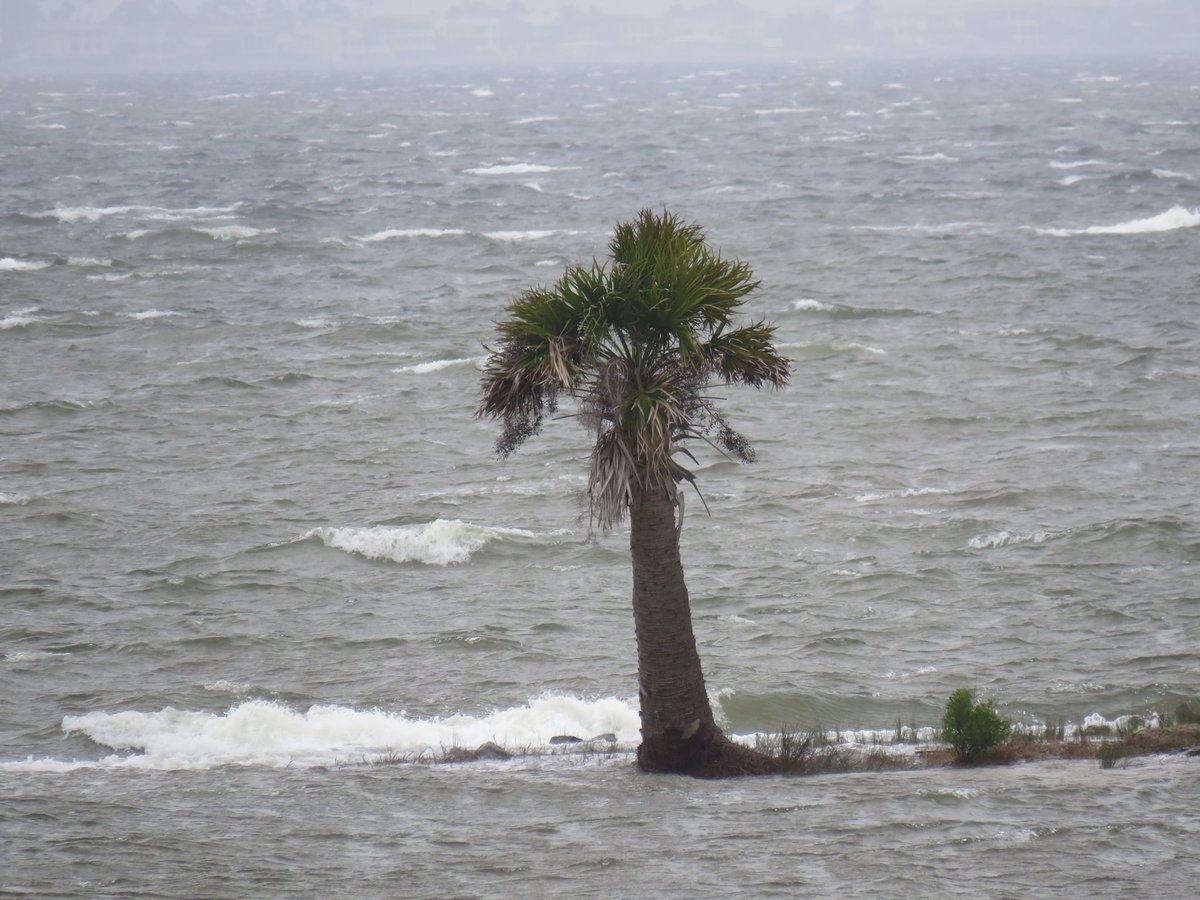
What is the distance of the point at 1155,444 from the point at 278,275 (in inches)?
1303

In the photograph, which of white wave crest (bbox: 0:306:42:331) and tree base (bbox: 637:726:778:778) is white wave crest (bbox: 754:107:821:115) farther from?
tree base (bbox: 637:726:778:778)

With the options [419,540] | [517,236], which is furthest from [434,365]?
[517,236]

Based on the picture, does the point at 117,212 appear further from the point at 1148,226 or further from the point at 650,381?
the point at 650,381

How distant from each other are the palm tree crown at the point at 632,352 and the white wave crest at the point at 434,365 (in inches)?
987

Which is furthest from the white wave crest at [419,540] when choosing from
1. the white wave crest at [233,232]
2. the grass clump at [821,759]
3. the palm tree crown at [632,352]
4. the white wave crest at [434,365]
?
the white wave crest at [233,232]

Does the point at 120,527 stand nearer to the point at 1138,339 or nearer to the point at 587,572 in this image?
the point at 587,572

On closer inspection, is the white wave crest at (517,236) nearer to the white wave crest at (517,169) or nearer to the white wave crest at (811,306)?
the white wave crest at (811,306)

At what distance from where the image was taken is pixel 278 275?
175ft

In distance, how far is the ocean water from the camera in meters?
12.4

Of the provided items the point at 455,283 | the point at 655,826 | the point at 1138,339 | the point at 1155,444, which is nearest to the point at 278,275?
the point at 455,283

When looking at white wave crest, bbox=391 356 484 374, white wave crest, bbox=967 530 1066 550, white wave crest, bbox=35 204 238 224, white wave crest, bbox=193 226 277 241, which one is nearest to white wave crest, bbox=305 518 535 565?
white wave crest, bbox=967 530 1066 550

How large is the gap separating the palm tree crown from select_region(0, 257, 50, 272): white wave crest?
4395 centimetres

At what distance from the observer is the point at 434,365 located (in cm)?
4003

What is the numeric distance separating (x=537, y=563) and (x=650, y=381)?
451 inches
